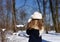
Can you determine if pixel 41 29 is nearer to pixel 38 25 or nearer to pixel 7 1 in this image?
pixel 38 25

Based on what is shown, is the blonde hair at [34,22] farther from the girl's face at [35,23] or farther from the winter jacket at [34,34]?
the winter jacket at [34,34]

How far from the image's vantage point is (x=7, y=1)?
2294 cm

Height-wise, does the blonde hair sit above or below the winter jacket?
above

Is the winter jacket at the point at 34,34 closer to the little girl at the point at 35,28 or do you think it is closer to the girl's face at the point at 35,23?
the little girl at the point at 35,28

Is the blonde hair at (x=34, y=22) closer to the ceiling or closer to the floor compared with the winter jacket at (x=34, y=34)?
closer to the ceiling

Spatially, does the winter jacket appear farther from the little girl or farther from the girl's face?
the girl's face

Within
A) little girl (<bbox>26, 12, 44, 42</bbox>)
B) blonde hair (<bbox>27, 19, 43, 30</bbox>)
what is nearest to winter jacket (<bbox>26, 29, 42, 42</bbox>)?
little girl (<bbox>26, 12, 44, 42</bbox>)

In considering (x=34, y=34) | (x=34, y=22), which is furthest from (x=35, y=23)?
(x=34, y=34)

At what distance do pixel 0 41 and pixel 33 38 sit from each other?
6.02 m

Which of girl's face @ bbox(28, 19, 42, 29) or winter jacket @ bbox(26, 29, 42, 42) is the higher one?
girl's face @ bbox(28, 19, 42, 29)

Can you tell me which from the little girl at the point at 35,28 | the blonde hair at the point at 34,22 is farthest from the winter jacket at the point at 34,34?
the blonde hair at the point at 34,22

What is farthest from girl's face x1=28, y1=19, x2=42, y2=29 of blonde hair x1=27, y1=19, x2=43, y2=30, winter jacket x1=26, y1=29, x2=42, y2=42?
winter jacket x1=26, y1=29, x2=42, y2=42

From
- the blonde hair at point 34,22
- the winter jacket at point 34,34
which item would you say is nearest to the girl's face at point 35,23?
the blonde hair at point 34,22

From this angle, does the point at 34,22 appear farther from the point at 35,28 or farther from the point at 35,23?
the point at 35,28
